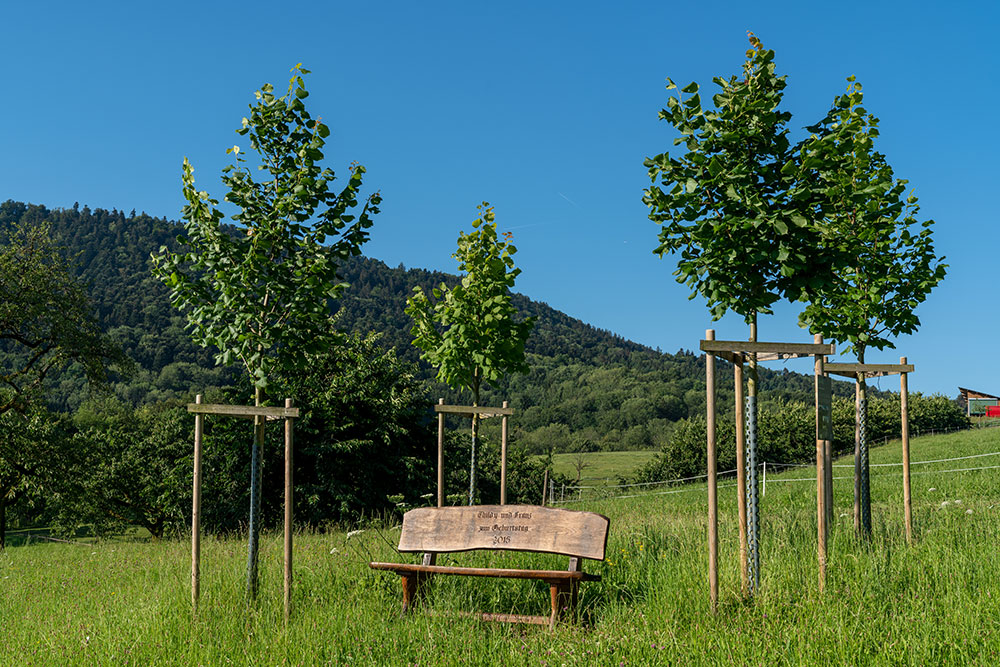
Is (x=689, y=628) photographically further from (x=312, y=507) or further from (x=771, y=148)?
(x=312, y=507)

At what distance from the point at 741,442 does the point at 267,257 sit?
4.60 meters

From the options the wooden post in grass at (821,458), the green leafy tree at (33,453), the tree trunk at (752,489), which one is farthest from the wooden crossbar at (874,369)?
the green leafy tree at (33,453)

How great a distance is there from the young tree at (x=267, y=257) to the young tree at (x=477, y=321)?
9.75 feet

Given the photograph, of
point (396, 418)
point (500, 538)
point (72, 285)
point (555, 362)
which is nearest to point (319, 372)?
point (396, 418)

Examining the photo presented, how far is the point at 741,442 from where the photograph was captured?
230 inches

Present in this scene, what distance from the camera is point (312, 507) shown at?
2070 cm

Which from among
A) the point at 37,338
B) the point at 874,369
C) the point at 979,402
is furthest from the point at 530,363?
the point at 874,369

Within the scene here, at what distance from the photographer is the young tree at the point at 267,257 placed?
679 centimetres

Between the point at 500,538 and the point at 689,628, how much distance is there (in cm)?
192

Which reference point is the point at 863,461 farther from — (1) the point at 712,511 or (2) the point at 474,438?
(2) the point at 474,438

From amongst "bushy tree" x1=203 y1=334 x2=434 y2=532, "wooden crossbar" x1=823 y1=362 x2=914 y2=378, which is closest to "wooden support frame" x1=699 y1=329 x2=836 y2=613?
"wooden crossbar" x1=823 y1=362 x2=914 y2=378

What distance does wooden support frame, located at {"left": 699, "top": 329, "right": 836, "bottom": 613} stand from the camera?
543 cm

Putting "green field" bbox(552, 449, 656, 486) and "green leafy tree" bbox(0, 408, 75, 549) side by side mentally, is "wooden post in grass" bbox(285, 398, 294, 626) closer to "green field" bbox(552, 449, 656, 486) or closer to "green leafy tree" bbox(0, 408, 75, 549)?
"green leafy tree" bbox(0, 408, 75, 549)

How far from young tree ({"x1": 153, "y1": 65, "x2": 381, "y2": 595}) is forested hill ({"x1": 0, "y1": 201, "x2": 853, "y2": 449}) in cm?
5226
